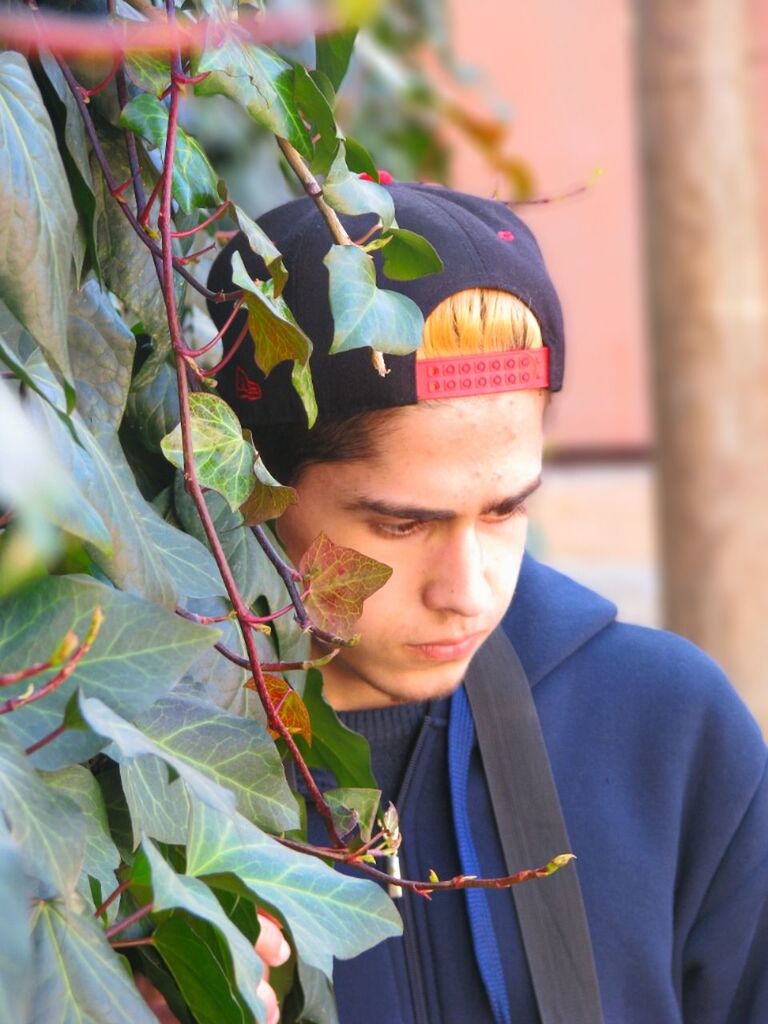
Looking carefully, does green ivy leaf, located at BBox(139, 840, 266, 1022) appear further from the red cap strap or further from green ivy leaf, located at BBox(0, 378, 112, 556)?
the red cap strap

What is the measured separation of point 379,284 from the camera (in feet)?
4.38

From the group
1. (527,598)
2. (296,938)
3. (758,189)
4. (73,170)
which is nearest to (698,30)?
(758,189)

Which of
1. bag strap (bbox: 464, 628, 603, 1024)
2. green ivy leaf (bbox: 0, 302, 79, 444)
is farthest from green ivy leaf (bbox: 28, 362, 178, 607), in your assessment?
bag strap (bbox: 464, 628, 603, 1024)

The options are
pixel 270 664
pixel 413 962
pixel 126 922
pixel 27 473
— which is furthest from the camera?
pixel 413 962

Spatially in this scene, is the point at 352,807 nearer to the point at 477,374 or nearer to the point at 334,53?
the point at 477,374

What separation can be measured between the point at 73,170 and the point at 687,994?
3.75 ft

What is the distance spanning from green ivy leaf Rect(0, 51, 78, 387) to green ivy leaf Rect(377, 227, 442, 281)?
0.31m

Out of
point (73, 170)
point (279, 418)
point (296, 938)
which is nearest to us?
point (296, 938)

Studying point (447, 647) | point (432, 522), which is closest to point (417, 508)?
point (432, 522)

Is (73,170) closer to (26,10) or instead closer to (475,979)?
(26,10)

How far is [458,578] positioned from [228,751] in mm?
448

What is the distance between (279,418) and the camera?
140cm

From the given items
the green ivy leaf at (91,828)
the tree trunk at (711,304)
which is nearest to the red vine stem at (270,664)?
the green ivy leaf at (91,828)

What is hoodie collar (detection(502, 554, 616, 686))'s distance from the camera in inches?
66.4
